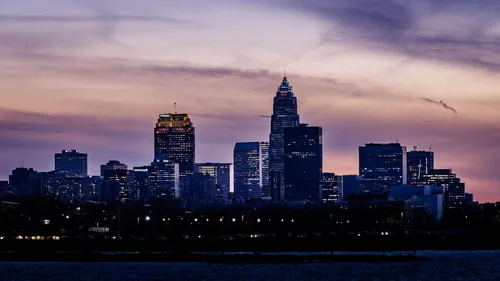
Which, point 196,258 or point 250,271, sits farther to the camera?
point 196,258

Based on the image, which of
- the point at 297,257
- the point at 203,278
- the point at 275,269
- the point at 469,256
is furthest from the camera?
the point at 469,256

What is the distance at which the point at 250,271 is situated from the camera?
480ft

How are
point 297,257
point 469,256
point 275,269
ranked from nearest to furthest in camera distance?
point 275,269 → point 297,257 → point 469,256

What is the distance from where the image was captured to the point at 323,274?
464ft

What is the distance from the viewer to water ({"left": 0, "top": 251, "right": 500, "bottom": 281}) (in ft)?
451

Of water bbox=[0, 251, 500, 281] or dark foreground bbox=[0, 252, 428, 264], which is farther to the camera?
dark foreground bbox=[0, 252, 428, 264]

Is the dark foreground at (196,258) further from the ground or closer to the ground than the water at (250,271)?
further from the ground

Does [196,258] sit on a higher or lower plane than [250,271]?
higher

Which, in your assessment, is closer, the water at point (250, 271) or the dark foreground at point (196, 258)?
the water at point (250, 271)

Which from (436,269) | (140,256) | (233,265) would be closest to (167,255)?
(140,256)

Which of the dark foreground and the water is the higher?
the dark foreground

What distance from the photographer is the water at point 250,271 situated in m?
138

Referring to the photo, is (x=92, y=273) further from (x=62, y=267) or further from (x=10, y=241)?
(x=10, y=241)

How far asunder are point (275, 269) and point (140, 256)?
2842 cm
